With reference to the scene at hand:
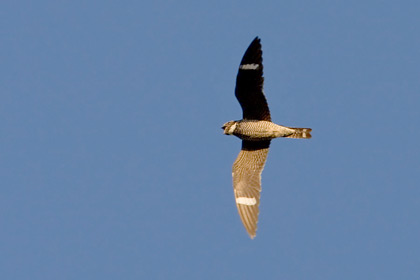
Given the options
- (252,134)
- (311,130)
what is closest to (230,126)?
(252,134)

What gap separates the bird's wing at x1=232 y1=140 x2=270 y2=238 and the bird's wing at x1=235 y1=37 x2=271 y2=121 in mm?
972

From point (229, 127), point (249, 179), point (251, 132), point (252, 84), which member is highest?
point (252, 84)

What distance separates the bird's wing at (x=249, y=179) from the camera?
60.4 ft

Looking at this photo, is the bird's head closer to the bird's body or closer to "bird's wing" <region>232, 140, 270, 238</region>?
the bird's body

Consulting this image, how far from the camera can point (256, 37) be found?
711 inches

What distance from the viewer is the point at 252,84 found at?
18.2 m

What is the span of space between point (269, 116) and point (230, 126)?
998mm

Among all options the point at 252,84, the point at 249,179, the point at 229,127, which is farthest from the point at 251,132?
the point at 252,84

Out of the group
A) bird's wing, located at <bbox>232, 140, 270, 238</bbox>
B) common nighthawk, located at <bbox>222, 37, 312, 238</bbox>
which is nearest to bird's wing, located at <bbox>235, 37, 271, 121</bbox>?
common nighthawk, located at <bbox>222, 37, 312, 238</bbox>

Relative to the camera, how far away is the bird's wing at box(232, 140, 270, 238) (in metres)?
18.4

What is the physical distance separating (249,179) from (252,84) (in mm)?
2231

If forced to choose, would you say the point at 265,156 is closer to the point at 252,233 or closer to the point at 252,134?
the point at 252,134

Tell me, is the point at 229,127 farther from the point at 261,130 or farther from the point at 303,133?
the point at 303,133

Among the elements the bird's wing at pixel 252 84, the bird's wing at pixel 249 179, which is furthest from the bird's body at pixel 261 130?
the bird's wing at pixel 249 179
